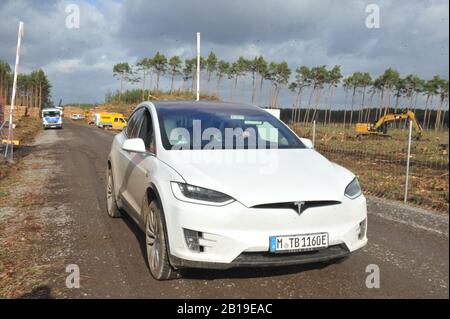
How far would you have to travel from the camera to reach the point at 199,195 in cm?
338

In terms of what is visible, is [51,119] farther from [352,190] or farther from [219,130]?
[352,190]

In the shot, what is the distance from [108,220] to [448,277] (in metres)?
4.46

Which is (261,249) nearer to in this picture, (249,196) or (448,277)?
(249,196)

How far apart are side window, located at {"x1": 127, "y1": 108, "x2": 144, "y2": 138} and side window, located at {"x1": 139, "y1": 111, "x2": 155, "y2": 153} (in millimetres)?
272

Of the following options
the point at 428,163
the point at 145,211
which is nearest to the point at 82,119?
the point at 428,163

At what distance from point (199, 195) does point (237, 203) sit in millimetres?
335

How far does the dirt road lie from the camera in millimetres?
3619

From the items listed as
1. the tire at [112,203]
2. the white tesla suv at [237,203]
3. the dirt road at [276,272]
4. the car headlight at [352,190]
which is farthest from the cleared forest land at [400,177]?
the tire at [112,203]

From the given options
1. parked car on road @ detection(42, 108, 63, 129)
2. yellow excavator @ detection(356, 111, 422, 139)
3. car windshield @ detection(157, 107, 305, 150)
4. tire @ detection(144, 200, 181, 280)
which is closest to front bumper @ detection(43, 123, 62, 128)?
parked car on road @ detection(42, 108, 63, 129)

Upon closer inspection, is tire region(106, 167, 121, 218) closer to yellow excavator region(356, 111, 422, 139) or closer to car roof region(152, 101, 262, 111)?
car roof region(152, 101, 262, 111)

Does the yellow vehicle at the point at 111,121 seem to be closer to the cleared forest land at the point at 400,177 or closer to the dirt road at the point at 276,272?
the cleared forest land at the point at 400,177

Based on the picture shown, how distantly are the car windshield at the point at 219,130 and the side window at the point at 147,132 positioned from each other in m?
0.18

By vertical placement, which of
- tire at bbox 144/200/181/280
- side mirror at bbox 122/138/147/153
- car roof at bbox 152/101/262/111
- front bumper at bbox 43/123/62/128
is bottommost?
front bumper at bbox 43/123/62/128

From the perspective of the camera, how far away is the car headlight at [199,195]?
3309 mm
